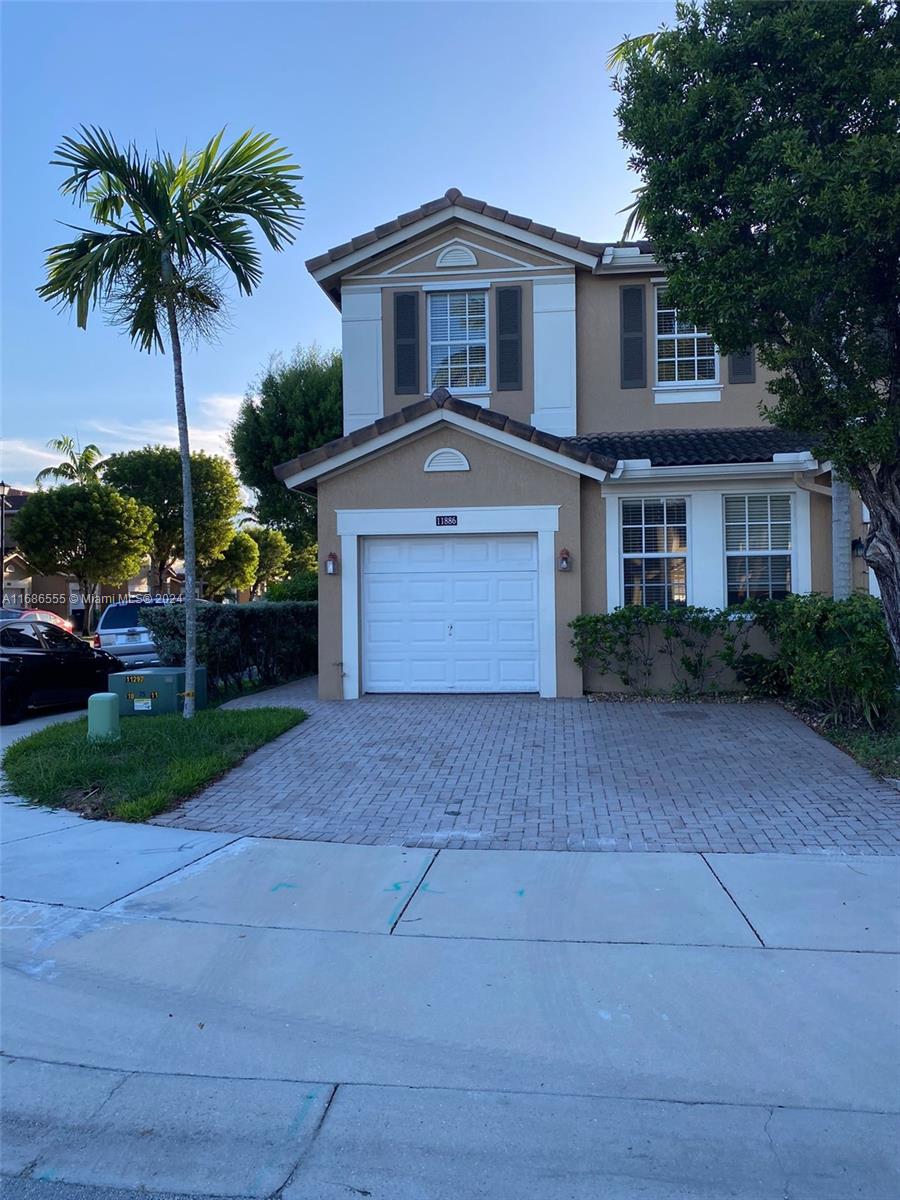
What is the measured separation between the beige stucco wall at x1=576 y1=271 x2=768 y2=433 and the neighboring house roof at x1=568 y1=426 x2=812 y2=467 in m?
0.22

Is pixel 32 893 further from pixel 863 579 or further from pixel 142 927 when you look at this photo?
pixel 863 579

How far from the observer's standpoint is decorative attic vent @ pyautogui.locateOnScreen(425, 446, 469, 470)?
13.3 meters

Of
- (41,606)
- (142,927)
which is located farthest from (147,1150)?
(41,606)

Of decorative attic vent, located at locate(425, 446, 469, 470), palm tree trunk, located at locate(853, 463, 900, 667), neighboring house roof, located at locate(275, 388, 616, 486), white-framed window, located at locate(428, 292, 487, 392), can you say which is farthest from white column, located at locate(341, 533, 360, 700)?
palm tree trunk, located at locate(853, 463, 900, 667)

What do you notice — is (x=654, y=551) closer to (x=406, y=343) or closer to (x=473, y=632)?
(x=473, y=632)

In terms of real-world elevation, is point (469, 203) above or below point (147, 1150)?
above

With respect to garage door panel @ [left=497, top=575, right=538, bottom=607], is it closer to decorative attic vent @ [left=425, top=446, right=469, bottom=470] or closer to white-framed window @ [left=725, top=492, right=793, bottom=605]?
decorative attic vent @ [left=425, top=446, right=469, bottom=470]

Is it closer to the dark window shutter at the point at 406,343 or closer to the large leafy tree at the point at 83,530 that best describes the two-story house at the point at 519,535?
the dark window shutter at the point at 406,343

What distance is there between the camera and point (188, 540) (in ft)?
38.5

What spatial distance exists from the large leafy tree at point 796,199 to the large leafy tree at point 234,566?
41.0 meters

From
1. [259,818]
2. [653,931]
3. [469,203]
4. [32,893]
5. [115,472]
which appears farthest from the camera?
[115,472]

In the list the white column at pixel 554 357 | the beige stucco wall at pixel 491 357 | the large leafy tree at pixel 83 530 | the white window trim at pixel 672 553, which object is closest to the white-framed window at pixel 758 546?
the white window trim at pixel 672 553

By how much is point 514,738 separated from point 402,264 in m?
8.44

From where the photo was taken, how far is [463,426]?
1310cm
